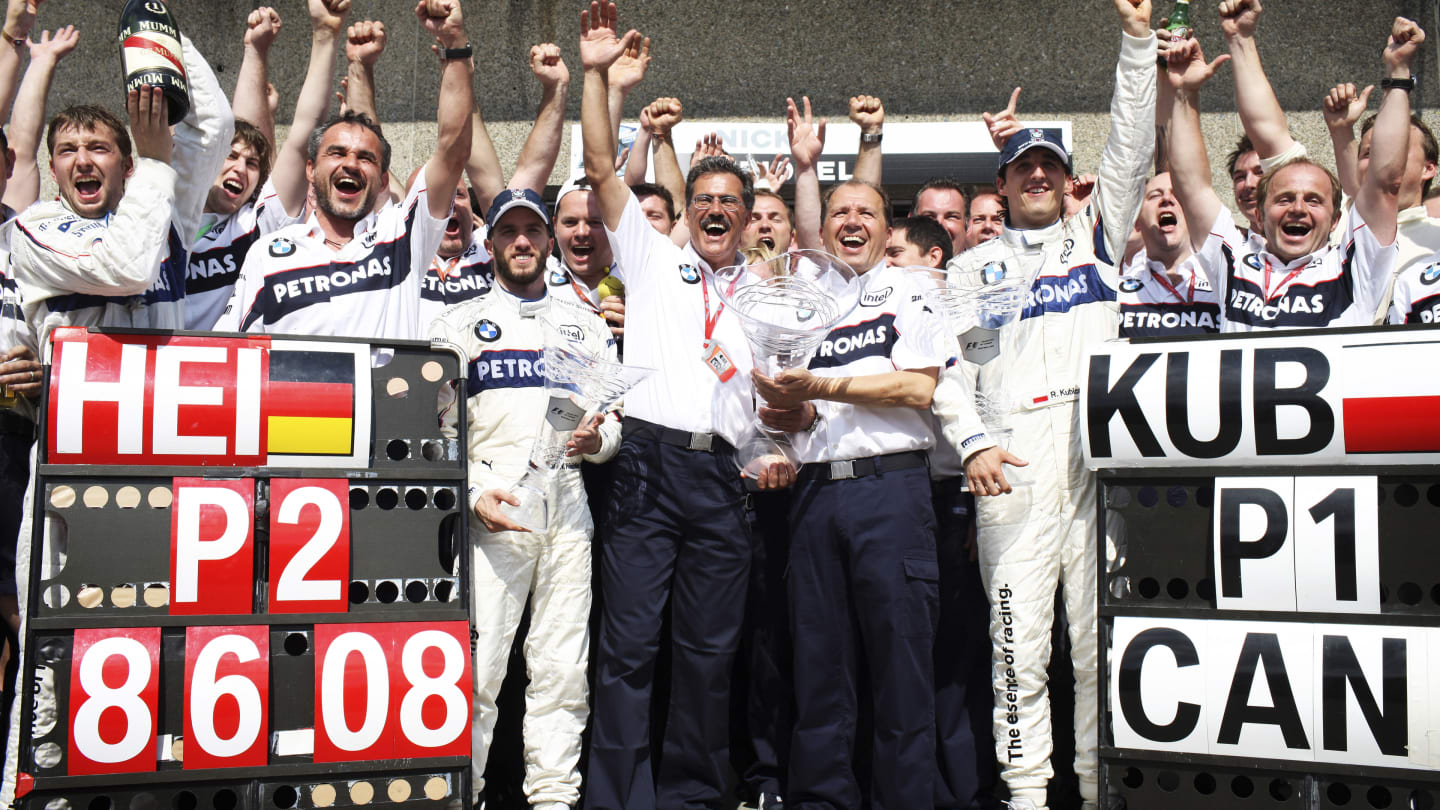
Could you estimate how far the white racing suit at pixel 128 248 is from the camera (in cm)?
327

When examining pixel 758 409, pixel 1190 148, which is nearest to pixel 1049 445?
pixel 758 409

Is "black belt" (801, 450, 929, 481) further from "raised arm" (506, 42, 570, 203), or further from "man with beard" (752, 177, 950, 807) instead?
"raised arm" (506, 42, 570, 203)

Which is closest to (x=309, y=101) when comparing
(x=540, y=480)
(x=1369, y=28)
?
(x=540, y=480)

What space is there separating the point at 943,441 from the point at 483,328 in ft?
5.70

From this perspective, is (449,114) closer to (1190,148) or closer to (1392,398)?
(1190,148)

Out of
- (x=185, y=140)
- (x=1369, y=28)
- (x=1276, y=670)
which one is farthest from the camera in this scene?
(x=1369, y=28)

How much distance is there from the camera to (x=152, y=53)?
326cm

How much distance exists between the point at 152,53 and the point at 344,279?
0.88 metres

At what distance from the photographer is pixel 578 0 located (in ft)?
25.5

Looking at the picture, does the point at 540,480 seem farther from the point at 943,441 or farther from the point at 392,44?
the point at 392,44

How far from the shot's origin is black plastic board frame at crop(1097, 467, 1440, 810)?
284 cm

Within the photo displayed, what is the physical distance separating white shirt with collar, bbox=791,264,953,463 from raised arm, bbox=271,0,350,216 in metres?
2.11

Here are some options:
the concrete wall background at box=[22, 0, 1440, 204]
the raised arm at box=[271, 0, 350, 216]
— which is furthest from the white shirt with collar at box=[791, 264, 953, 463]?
the concrete wall background at box=[22, 0, 1440, 204]

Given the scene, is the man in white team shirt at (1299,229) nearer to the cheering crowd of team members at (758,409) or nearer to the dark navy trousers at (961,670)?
the cheering crowd of team members at (758,409)
